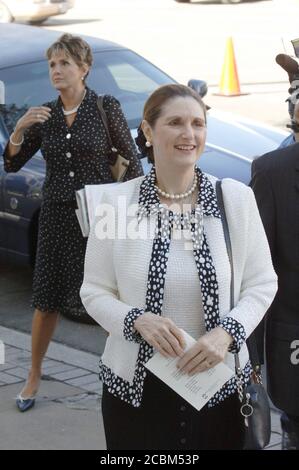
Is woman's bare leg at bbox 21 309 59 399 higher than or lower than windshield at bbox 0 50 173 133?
lower

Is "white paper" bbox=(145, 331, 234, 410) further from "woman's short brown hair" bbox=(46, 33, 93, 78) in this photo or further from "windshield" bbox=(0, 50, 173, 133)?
"windshield" bbox=(0, 50, 173, 133)

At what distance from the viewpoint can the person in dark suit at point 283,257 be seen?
3.77 m

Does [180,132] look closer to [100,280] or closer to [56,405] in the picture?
[100,280]

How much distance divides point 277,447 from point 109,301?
6.15 feet

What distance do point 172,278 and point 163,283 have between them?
0.12ft

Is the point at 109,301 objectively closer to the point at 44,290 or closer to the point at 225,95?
the point at 44,290

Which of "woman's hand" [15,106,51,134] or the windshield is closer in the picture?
"woman's hand" [15,106,51,134]

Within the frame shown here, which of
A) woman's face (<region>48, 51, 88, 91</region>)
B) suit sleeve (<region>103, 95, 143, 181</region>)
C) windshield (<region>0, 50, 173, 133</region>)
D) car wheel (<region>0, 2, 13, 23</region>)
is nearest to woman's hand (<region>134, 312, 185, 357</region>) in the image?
suit sleeve (<region>103, 95, 143, 181</region>)

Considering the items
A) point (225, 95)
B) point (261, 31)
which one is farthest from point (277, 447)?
point (261, 31)

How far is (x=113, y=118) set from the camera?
5695 millimetres

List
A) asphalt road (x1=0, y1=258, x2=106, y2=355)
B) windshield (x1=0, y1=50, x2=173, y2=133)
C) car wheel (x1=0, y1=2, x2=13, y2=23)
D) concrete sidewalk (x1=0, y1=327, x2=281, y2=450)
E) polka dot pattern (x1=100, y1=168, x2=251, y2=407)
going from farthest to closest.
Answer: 1. car wheel (x1=0, y1=2, x2=13, y2=23)
2. windshield (x1=0, y1=50, x2=173, y2=133)
3. asphalt road (x1=0, y1=258, x2=106, y2=355)
4. concrete sidewalk (x1=0, y1=327, x2=281, y2=450)
5. polka dot pattern (x1=100, y1=168, x2=251, y2=407)

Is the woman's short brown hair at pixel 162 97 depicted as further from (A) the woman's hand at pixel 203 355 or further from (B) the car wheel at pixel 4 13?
(B) the car wheel at pixel 4 13

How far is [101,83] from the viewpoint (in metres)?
8.37

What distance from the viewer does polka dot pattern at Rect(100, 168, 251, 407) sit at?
10.8ft
